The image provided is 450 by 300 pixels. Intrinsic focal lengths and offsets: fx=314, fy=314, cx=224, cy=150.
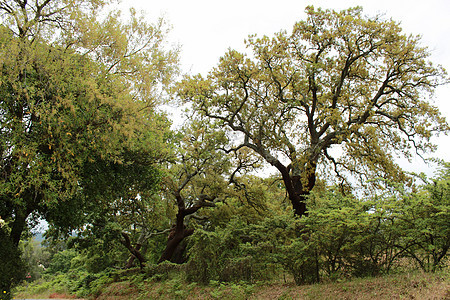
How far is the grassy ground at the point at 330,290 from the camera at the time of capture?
555cm

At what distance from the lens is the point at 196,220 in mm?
19109

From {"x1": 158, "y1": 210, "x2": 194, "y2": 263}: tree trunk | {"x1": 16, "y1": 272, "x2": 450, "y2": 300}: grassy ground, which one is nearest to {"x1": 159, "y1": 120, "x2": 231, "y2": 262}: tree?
{"x1": 158, "y1": 210, "x2": 194, "y2": 263}: tree trunk

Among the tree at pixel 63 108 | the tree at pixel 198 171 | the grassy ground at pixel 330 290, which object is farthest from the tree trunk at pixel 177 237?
the tree at pixel 63 108

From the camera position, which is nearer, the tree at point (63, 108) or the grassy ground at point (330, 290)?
the grassy ground at point (330, 290)

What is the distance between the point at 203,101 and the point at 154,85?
169 inches

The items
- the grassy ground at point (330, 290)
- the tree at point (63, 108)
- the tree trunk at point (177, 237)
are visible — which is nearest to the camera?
the grassy ground at point (330, 290)

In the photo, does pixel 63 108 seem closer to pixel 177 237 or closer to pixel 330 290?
pixel 330 290

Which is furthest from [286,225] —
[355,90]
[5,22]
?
[5,22]

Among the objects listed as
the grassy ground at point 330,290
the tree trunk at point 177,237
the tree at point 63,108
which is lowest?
the grassy ground at point 330,290

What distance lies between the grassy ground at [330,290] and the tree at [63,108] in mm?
4229

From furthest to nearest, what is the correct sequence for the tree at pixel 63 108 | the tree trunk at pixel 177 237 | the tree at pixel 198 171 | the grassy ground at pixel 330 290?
the tree trunk at pixel 177 237
the tree at pixel 198 171
the tree at pixel 63 108
the grassy ground at pixel 330 290

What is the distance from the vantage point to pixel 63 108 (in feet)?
24.7

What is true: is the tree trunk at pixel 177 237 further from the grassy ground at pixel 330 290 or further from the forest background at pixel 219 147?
the grassy ground at pixel 330 290

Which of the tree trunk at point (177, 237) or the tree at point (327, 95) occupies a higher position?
the tree at point (327, 95)
